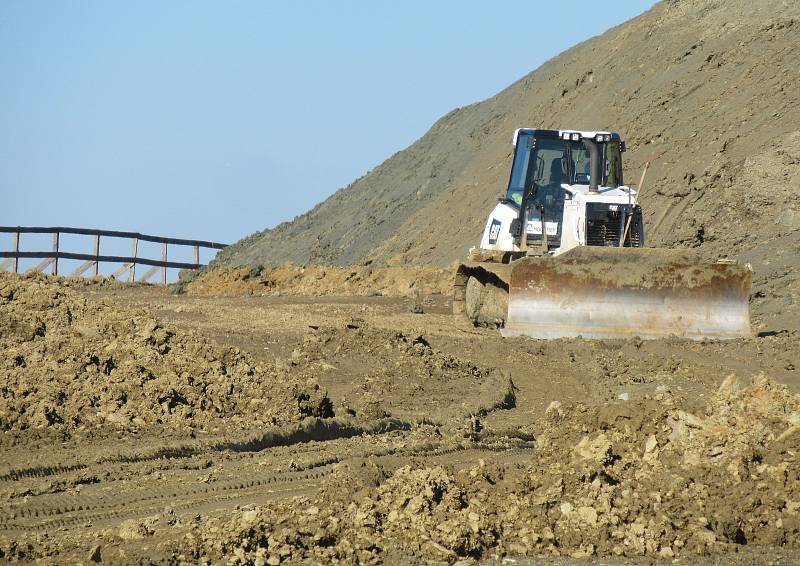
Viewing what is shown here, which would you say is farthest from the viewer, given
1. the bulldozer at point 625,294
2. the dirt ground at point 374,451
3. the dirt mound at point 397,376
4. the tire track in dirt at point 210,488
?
the bulldozer at point 625,294

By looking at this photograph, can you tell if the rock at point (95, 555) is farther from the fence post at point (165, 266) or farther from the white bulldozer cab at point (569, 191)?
the fence post at point (165, 266)

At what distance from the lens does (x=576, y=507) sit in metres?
5.96

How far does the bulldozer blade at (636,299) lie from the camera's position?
14195 millimetres

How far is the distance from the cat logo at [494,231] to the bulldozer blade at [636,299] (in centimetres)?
270

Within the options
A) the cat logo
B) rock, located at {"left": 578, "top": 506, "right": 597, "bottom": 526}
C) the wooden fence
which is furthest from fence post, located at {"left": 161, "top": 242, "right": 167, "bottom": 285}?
rock, located at {"left": 578, "top": 506, "right": 597, "bottom": 526}

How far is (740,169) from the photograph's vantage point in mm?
22125

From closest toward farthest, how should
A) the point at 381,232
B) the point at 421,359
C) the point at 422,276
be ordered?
the point at 421,359
the point at 422,276
the point at 381,232

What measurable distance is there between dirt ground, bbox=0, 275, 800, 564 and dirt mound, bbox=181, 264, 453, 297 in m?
10.8

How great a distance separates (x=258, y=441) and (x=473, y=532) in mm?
3128

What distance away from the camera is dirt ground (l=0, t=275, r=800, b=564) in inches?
223

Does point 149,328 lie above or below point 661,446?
above

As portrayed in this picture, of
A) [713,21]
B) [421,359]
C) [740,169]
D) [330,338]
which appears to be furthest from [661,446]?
[713,21]

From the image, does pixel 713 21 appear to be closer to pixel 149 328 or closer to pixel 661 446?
pixel 149 328

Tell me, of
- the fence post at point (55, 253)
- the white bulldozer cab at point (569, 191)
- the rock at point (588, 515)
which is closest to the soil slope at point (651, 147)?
the white bulldozer cab at point (569, 191)
